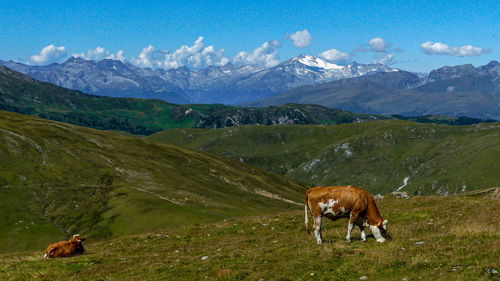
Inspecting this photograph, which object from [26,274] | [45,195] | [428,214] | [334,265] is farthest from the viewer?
[45,195]

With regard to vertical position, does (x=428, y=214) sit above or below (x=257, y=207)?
above

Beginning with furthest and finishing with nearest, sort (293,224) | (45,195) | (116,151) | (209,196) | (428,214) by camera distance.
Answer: (116,151), (209,196), (45,195), (293,224), (428,214)

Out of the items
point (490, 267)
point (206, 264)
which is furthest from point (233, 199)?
point (490, 267)

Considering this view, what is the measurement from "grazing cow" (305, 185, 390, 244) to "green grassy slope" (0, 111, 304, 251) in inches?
2373

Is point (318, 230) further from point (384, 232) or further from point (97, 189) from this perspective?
point (97, 189)

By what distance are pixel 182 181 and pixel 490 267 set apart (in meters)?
116

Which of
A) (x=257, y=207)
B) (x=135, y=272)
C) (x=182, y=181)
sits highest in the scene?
(x=135, y=272)

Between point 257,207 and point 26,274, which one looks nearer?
point 26,274

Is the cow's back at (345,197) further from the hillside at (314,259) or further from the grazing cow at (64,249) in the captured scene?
the grazing cow at (64,249)

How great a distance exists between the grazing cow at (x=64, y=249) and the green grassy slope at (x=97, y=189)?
49893mm

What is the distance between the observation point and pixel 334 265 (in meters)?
20.3

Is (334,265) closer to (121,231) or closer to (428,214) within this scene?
(428,214)

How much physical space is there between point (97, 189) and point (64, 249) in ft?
280

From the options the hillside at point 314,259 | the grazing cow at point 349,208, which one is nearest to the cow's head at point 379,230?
the grazing cow at point 349,208
